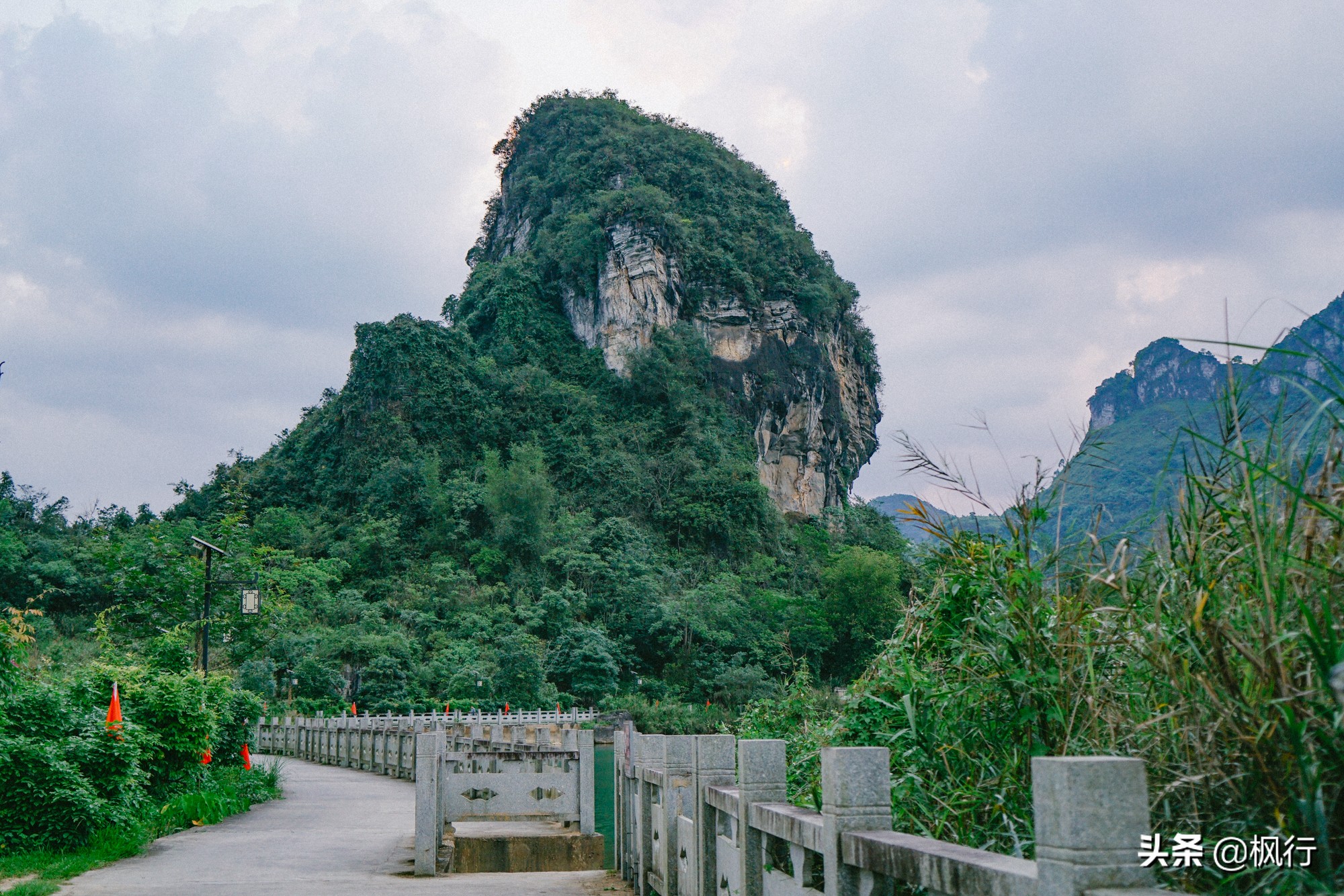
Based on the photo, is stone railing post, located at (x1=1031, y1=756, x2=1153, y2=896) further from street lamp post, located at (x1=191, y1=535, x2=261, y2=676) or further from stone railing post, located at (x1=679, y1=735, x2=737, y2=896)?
street lamp post, located at (x1=191, y1=535, x2=261, y2=676)

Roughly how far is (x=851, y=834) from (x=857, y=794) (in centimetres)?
11

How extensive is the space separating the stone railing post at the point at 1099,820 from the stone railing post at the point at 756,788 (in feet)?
7.91

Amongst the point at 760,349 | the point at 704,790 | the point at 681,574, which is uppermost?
the point at 760,349

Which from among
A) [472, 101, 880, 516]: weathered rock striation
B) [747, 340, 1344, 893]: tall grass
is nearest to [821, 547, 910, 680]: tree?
[472, 101, 880, 516]: weathered rock striation

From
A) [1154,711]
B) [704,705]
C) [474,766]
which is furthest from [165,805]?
[704,705]

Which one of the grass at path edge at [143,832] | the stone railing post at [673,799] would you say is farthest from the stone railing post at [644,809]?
the grass at path edge at [143,832]

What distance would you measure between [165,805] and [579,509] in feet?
137

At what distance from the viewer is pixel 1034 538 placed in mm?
3740

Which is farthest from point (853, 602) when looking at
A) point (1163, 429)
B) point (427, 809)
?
point (1163, 429)

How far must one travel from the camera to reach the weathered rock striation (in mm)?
54625

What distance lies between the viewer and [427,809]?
8.57 metres

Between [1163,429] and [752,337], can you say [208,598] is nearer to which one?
[1163,429]

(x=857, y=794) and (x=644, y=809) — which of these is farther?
(x=644, y=809)

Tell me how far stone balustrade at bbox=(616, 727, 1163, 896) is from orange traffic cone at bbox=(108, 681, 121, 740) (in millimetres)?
4303
